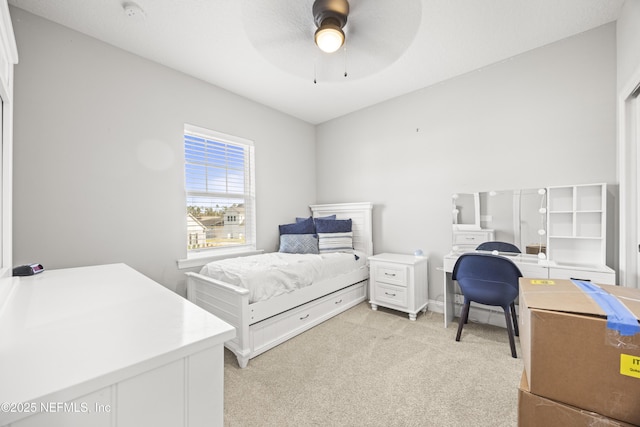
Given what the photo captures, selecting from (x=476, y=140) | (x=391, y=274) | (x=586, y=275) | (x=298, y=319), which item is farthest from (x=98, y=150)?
(x=586, y=275)

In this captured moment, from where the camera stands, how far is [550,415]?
79cm

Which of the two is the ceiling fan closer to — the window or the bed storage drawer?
the window

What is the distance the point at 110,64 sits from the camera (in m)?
2.24

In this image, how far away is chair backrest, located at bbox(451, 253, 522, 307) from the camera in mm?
2066

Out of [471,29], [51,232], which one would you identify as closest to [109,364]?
[51,232]

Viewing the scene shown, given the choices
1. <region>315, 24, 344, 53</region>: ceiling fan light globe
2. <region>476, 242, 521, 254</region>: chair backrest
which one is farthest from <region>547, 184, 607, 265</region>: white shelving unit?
<region>315, 24, 344, 53</region>: ceiling fan light globe

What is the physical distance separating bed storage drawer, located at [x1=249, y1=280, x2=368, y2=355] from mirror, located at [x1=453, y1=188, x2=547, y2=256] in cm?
148

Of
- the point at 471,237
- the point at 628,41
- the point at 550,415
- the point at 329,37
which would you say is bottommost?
the point at 550,415

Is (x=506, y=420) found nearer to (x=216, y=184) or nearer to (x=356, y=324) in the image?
(x=356, y=324)

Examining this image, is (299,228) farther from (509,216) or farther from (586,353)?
(586,353)

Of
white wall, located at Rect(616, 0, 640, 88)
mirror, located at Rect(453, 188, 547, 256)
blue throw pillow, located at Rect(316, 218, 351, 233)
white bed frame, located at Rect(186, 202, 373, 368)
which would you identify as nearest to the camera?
white wall, located at Rect(616, 0, 640, 88)

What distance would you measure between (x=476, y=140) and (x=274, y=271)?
250cm

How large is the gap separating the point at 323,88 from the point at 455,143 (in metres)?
1.65

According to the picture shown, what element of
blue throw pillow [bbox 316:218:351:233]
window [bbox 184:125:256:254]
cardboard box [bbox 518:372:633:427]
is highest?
window [bbox 184:125:256:254]
